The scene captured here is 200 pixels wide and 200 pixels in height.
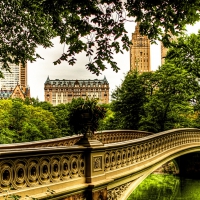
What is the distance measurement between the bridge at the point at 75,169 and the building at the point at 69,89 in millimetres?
158300

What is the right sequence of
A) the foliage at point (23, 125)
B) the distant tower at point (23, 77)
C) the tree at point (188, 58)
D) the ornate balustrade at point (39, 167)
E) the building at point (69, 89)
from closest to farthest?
the ornate balustrade at point (39, 167) → the tree at point (188, 58) → the foliage at point (23, 125) → the building at point (69, 89) → the distant tower at point (23, 77)

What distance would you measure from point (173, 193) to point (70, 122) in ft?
48.3

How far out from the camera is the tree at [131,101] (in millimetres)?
27172

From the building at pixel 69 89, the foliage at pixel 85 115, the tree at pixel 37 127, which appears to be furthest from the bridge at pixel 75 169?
the building at pixel 69 89

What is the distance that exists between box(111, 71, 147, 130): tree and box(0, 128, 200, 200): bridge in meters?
15.9

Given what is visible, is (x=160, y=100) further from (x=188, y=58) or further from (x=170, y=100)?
(x=188, y=58)

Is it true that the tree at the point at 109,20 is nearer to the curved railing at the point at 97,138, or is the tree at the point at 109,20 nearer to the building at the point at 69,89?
the curved railing at the point at 97,138

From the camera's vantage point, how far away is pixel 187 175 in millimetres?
26203

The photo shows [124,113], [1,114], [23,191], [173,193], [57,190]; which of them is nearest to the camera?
[23,191]

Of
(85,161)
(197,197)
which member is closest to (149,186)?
(197,197)

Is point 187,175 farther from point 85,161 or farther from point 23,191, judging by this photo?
point 23,191

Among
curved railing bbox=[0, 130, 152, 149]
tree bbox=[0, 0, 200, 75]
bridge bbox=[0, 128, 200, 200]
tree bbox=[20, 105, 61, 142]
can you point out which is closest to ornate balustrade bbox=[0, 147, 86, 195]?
bridge bbox=[0, 128, 200, 200]

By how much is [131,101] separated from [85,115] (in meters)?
20.8

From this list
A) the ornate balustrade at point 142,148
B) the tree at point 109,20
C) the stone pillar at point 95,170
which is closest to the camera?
the tree at point 109,20
